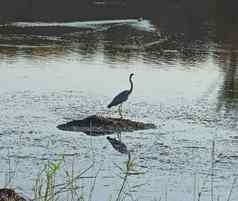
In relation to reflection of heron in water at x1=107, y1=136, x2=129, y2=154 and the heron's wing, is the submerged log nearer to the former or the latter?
reflection of heron in water at x1=107, y1=136, x2=129, y2=154

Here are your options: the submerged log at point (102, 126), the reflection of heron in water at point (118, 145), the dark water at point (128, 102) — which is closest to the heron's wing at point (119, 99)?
the dark water at point (128, 102)

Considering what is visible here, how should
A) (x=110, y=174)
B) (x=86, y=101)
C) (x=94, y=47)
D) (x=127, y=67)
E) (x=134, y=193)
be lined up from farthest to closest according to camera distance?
(x=94, y=47), (x=127, y=67), (x=86, y=101), (x=110, y=174), (x=134, y=193)

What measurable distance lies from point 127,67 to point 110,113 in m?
7.31

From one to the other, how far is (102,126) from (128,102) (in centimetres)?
318

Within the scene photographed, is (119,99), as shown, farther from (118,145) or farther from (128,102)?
(118,145)

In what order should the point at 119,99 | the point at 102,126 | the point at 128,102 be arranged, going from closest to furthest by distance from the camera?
the point at 102,126, the point at 119,99, the point at 128,102

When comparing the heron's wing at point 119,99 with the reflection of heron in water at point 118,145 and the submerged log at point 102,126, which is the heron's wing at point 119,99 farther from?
the reflection of heron in water at point 118,145

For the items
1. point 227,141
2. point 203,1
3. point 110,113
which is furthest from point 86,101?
point 203,1

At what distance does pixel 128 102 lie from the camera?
667 inches

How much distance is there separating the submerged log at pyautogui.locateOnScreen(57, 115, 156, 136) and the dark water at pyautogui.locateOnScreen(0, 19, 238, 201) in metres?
0.29

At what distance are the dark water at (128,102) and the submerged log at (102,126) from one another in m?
0.29

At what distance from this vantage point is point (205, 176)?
34.3ft

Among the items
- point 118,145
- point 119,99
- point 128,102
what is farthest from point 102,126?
point 128,102

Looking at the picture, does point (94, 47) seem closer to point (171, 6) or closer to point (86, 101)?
point (86, 101)
